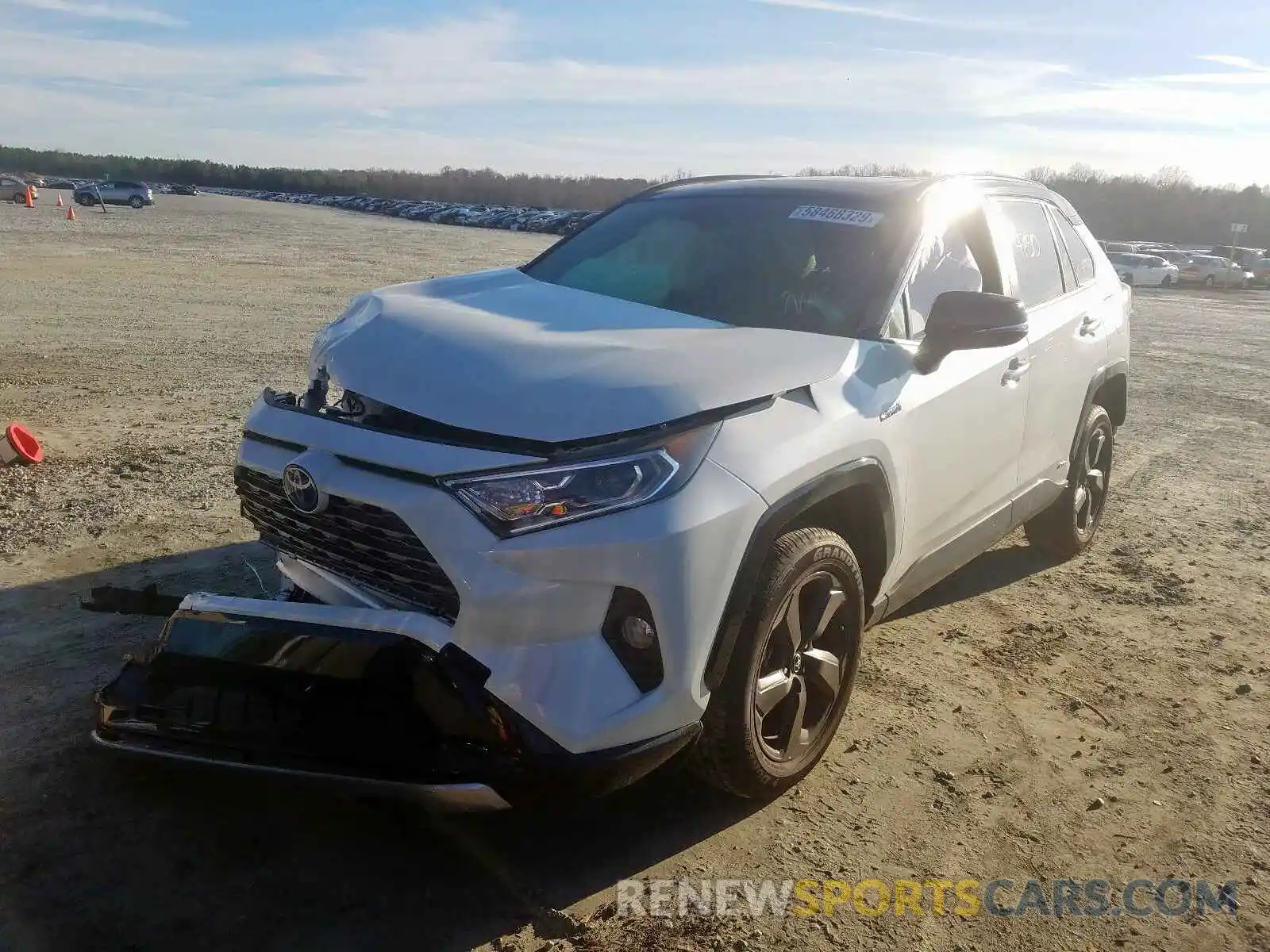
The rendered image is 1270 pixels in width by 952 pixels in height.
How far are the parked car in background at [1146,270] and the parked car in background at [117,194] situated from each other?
50343 mm

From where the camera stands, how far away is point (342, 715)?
8.70 feet

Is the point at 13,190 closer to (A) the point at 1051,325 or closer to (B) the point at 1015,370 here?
(A) the point at 1051,325

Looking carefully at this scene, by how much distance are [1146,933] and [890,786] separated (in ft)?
2.81

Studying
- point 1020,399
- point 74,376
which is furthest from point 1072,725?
point 74,376

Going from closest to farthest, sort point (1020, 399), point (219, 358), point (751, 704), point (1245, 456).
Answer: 1. point (751, 704)
2. point (1020, 399)
3. point (1245, 456)
4. point (219, 358)

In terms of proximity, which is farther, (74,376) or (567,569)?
(74,376)

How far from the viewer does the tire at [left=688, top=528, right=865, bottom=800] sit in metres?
2.85

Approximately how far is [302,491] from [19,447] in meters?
4.32

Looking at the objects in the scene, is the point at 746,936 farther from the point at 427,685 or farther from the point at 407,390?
the point at 407,390

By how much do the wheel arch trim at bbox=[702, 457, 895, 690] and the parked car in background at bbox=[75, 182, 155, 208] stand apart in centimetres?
6206

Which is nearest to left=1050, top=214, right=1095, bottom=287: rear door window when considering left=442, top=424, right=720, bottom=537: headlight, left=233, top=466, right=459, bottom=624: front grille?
left=442, top=424, right=720, bottom=537: headlight

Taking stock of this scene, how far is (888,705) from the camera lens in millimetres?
4023

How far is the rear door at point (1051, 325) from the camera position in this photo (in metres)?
4.54

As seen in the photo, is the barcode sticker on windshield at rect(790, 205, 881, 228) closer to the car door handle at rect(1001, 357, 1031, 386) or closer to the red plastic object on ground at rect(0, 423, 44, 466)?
the car door handle at rect(1001, 357, 1031, 386)
